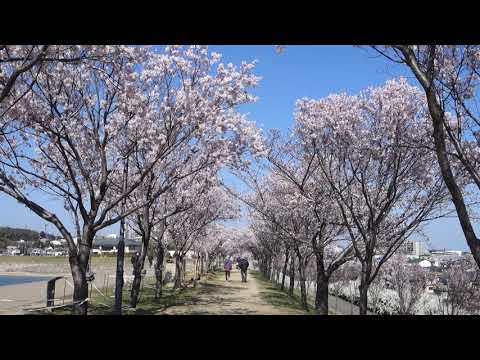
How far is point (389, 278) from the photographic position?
79.4 feet

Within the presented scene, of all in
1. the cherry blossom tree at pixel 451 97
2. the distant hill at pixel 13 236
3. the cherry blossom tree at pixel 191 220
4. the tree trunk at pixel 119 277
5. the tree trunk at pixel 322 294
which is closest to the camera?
the cherry blossom tree at pixel 451 97

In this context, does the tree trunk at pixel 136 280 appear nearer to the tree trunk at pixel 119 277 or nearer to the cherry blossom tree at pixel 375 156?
the tree trunk at pixel 119 277

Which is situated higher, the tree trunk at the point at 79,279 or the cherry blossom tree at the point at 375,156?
the cherry blossom tree at the point at 375,156

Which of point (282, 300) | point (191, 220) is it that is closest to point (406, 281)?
point (282, 300)

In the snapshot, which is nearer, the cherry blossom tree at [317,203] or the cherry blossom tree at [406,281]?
the cherry blossom tree at [317,203]

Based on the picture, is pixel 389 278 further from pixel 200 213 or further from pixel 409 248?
pixel 200 213

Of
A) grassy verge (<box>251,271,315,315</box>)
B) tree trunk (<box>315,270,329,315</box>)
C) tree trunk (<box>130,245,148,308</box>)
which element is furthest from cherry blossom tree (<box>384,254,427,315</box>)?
tree trunk (<box>130,245,148,308</box>)

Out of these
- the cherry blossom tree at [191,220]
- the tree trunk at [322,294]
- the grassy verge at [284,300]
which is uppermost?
the cherry blossom tree at [191,220]

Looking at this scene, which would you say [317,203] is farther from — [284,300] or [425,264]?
[425,264]

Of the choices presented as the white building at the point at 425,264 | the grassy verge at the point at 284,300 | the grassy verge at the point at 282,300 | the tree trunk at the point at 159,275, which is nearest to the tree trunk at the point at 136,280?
the tree trunk at the point at 159,275

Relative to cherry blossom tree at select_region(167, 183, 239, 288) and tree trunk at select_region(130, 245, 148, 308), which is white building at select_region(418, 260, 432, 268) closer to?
cherry blossom tree at select_region(167, 183, 239, 288)
